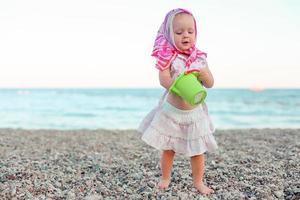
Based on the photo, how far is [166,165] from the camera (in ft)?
14.2

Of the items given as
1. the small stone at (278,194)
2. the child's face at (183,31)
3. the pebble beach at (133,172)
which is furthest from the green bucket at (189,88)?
the small stone at (278,194)

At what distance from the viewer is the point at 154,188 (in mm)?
4328

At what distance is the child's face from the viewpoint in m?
3.90

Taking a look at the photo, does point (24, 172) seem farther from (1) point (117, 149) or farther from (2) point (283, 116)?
(2) point (283, 116)

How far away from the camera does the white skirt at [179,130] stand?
13.4 ft

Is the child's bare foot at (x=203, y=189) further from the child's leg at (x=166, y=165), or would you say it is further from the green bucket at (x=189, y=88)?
the green bucket at (x=189, y=88)

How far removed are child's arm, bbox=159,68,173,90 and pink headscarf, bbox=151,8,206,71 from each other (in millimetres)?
36

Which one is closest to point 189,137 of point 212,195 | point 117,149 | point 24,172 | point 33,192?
point 212,195

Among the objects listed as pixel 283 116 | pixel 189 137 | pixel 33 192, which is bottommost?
pixel 283 116

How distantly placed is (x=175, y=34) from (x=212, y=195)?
1.51 metres

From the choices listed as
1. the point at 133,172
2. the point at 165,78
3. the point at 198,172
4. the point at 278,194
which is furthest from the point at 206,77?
the point at 133,172

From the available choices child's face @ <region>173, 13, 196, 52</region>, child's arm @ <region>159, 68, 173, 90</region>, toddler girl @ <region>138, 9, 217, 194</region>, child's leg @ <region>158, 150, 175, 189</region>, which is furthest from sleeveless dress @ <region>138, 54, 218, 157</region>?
child's face @ <region>173, 13, 196, 52</region>

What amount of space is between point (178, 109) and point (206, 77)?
0.38 metres

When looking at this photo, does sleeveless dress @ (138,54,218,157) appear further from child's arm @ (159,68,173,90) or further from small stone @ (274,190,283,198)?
small stone @ (274,190,283,198)
